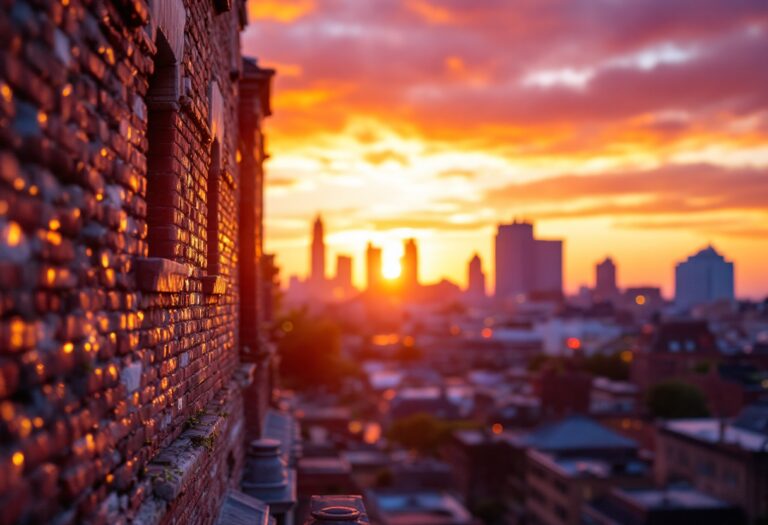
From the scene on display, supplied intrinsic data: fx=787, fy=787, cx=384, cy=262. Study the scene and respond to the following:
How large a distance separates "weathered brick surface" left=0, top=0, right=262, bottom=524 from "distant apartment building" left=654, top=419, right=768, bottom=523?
38.2 meters

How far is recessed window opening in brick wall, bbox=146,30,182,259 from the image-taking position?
4.92m

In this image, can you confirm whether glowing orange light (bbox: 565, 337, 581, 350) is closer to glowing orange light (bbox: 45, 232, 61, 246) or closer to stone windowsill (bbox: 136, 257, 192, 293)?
stone windowsill (bbox: 136, 257, 192, 293)

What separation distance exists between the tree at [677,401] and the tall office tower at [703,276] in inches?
295

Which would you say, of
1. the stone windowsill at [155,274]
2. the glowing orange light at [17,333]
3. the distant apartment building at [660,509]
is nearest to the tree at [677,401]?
the distant apartment building at [660,509]

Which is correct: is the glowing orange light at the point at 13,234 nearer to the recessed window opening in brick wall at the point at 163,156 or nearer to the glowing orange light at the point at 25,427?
the glowing orange light at the point at 25,427

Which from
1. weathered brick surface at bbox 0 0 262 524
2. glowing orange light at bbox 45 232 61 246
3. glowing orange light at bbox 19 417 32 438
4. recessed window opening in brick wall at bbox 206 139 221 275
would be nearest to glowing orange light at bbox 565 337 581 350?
recessed window opening in brick wall at bbox 206 139 221 275

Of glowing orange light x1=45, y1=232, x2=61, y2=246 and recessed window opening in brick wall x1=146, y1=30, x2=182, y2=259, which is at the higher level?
recessed window opening in brick wall x1=146, y1=30, x2=182, y2=259

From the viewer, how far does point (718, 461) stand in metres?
41.4

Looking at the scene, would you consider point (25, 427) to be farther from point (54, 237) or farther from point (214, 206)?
point (214, 206)

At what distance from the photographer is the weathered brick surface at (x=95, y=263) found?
2568 millimetres

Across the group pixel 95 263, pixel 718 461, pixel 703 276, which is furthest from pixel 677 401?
pixel 95 263

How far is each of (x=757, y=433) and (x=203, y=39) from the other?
145ft

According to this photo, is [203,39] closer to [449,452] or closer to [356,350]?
[449,452]

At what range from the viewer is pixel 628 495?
37.8m
